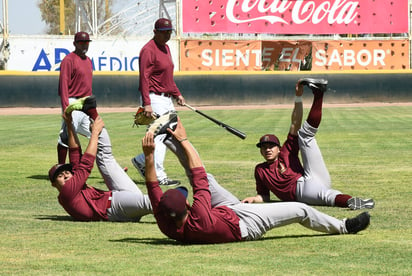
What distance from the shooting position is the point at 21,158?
15352 millimetres

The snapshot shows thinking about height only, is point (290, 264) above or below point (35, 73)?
above

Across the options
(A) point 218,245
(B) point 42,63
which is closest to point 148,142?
(A) point 218,245

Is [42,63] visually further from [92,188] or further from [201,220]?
[201,220]

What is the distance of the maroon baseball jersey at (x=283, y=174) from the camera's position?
376 inches

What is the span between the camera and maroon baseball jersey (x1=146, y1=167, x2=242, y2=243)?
22.3 feet

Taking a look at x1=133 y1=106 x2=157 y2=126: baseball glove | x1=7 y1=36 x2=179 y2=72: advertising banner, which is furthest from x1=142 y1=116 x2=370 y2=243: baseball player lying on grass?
x1=7 y1=36 x2=179 y2=72: advertising banner

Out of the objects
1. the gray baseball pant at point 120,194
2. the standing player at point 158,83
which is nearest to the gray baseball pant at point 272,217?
the gray baseball pant at point 120,194

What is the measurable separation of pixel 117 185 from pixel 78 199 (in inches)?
21.3

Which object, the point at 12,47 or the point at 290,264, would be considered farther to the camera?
the point at 12,47

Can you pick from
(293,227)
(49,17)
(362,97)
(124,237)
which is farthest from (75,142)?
(49,17)

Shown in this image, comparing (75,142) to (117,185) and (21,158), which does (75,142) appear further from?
(21,158)

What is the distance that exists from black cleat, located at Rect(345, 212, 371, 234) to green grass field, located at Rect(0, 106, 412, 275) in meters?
0.08

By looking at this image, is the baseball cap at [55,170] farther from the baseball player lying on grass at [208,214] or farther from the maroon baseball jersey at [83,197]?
the baseball player lying on grass at [208,214]

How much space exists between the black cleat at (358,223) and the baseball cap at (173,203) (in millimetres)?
1529
